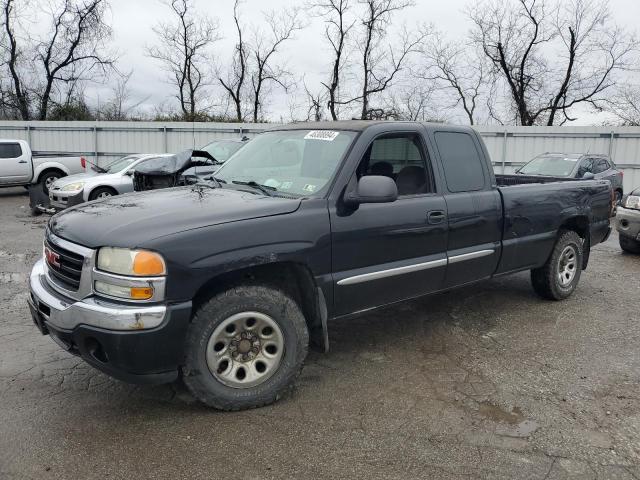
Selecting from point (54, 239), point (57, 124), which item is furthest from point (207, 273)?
point (57, 124)

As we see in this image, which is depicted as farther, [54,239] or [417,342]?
[417,342]

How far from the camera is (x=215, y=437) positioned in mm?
3037

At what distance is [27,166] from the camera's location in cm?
1564

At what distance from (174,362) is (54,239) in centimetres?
115

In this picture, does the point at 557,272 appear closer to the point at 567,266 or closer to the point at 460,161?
the point at 567,266

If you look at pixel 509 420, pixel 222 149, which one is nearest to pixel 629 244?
pixel 509 420

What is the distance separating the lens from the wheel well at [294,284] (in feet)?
10.7

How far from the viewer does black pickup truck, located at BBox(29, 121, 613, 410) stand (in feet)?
9.61

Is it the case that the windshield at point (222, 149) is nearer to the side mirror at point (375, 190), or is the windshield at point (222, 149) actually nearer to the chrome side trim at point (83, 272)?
the side mirror at point (375, 190)

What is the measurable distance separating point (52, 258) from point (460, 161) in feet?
10.7

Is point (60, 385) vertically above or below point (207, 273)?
below

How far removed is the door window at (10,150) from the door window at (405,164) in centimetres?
1482

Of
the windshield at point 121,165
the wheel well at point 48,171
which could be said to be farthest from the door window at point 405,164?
the wheel well at point 48,171

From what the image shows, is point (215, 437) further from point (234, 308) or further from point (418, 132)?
point (418, 132)
